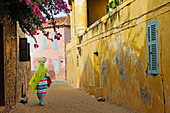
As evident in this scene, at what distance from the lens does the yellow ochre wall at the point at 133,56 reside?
5945 millimetres

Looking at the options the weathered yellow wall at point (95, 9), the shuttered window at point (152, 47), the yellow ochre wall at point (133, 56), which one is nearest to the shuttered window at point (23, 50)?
the yellow ochre wall at point (133, 56)

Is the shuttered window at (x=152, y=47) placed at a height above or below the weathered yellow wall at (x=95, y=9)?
below

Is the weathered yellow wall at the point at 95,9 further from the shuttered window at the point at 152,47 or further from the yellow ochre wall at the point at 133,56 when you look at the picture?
the shuttered window at the point at 152,47

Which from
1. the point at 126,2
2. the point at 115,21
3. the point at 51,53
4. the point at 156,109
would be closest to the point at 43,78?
the point at 115,21

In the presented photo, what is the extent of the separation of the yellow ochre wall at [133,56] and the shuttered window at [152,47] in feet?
0.40

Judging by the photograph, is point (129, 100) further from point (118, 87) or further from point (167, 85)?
point (167, 85)

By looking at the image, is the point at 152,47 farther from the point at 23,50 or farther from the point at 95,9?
the point at 95,9

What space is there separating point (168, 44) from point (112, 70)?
13.8 ft

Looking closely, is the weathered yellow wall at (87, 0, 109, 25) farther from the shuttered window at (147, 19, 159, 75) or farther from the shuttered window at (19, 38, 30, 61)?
the shuttered window at (147, 19, 159, 75)

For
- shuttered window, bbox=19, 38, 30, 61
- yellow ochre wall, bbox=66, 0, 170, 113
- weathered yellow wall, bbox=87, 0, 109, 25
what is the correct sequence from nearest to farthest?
yellow ochre wall, bbox=66, 0, 170, 113 < shuttered window, bbox=19, 38, 30, 61 < weathered yellow wall, bbox=87, 0, 109, 25

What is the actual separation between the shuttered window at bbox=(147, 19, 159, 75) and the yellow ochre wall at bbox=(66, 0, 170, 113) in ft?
0.40

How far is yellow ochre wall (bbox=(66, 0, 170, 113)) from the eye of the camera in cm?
595

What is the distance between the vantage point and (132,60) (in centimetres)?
777

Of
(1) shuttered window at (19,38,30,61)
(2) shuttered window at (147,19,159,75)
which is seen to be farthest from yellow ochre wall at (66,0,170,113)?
(1) shuttered window at (19,38,30,61)
